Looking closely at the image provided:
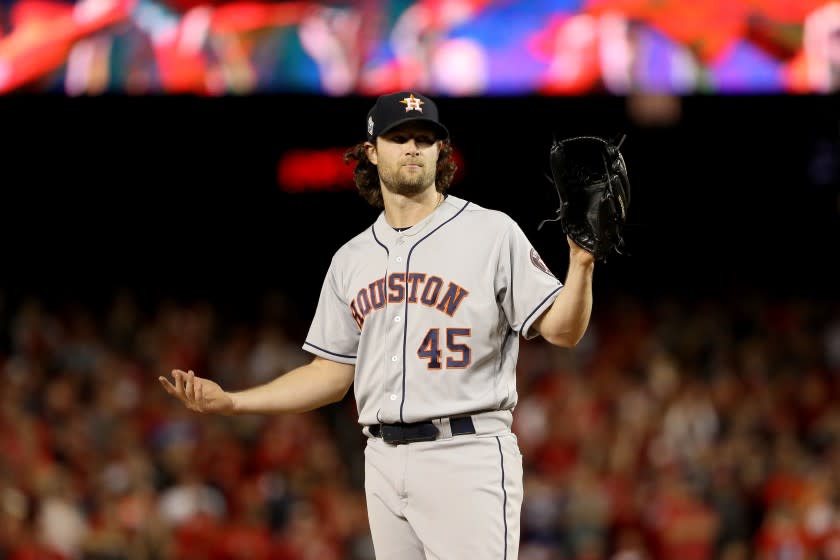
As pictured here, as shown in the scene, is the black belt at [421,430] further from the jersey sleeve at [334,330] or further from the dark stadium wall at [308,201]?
the dark stadium wall at [308,201]

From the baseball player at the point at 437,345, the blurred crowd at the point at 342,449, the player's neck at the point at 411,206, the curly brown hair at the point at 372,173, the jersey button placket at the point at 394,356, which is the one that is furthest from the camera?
the blurred crowd at the point at 342,449

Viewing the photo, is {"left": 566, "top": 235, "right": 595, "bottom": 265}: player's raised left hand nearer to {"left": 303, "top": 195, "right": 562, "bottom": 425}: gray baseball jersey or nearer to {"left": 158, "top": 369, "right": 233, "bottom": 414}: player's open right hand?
{"left": 303, "top": 195, "right": 562, "bottom": 425}: gray baseball jersey

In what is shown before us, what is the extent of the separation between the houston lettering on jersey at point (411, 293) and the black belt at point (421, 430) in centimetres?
24

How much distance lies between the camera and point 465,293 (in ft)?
8.82

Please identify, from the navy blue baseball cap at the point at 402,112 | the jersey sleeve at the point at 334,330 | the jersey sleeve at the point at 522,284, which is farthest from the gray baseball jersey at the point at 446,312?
the navy blue baseball cap at the point at 402,112

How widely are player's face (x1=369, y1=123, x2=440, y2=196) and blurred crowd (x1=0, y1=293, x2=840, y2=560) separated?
4.26 metres

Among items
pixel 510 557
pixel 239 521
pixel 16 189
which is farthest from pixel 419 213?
pixel 16 189

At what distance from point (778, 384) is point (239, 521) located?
13.6 ft

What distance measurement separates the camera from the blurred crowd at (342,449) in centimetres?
677

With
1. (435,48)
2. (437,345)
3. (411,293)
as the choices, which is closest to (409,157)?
(411,293)

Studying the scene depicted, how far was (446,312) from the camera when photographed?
2.69m

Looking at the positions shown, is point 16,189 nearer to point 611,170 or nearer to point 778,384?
point 778,384

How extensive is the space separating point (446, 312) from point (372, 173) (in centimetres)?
53


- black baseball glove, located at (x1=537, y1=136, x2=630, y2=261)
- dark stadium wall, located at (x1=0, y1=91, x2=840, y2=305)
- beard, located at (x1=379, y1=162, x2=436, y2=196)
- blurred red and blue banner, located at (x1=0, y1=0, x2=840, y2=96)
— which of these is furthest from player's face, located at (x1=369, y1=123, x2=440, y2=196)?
dark stadium wall, located at (x1=0, y1=91, x2=840, y2=305)
